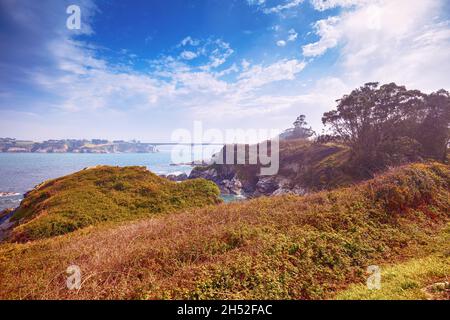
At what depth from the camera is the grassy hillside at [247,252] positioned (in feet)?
18.1

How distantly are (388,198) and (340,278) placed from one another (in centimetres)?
802

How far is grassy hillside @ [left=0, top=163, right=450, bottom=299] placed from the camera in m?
5.52

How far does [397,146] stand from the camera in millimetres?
28766

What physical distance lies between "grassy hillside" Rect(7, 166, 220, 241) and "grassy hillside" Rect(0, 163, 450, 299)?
3.84 m

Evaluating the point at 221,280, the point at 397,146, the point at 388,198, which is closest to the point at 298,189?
the point at 397,146

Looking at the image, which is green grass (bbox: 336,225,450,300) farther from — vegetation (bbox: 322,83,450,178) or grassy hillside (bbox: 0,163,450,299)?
vegetation (bbox: 322,83,450,178)

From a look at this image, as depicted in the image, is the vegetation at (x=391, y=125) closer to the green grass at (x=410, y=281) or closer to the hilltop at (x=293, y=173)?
the hilltop at (x=293, y=173)

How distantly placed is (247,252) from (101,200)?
15532 millimetres

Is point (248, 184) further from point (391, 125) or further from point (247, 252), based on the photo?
point (247, 252)

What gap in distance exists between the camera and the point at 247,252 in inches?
278

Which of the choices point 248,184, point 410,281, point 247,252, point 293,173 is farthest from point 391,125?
point 247,252

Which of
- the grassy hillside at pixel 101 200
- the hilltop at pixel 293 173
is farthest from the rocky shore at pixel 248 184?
the grassy hillside at pixel 101 200
